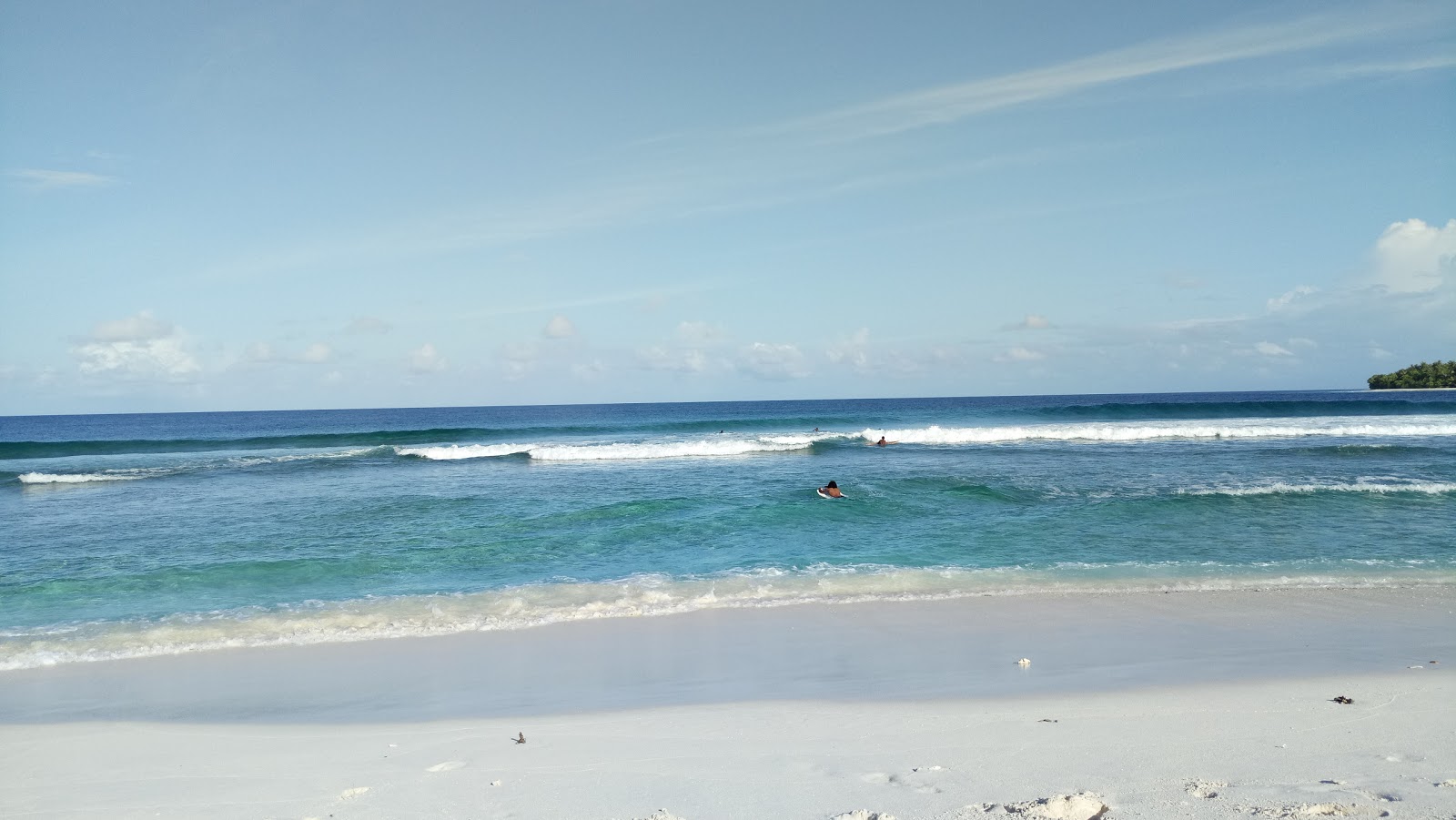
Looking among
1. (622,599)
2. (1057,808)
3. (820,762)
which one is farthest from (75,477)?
(1057,808)

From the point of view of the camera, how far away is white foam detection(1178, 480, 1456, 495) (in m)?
17.5

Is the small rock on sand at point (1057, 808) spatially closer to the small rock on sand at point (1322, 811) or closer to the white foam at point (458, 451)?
the small rock on sand at point (1322, 811)

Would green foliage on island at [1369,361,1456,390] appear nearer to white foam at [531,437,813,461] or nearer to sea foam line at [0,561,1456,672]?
white foam at [531,437,813,461]

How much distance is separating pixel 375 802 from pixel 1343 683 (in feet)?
24.6

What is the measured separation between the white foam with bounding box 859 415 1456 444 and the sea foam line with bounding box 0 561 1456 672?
23358 millimetres

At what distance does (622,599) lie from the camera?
34.6 ft

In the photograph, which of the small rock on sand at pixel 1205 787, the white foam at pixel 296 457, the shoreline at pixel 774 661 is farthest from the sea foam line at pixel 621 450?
the small rock on sand at pixel 1205 787

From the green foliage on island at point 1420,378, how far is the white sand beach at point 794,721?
105 m

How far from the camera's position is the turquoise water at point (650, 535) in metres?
10.4

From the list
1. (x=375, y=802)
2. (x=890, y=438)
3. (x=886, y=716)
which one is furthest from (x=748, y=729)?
(x=890, y=438)

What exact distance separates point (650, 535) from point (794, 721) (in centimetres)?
875

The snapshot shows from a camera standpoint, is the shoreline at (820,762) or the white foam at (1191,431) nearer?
the shoreline at (820,762)

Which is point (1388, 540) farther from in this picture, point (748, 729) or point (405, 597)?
point (405, 597)

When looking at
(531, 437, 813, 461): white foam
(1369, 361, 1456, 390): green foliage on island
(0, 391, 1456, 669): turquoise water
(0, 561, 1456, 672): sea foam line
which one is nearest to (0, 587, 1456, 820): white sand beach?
(0, 561, 1456, 672): sea foam line
